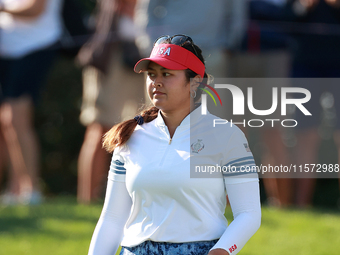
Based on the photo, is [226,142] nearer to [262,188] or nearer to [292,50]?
[292,50]

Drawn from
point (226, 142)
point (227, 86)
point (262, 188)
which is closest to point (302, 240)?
point (227, 86)

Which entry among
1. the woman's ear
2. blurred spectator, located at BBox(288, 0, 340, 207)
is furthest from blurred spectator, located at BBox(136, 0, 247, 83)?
the woman's ear

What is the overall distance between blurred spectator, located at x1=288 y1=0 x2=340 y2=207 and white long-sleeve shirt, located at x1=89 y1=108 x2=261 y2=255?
3393 mm

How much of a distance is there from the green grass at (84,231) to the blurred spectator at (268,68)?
0.70 metres

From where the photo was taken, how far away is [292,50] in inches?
237

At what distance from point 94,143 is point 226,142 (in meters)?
3.31

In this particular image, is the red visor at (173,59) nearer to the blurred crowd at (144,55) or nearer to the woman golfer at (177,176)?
the woman golfer at (177,176)

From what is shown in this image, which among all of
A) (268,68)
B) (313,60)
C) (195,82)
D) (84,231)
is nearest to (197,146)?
(195,82)

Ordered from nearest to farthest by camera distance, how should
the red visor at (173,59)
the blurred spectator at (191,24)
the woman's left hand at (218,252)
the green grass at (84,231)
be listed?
the woman's left hand at (218,252) < the red visor at (173,59) < the green grass at (84,231) < the blurred spectator at (191,24)

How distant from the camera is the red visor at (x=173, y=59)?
109 inches

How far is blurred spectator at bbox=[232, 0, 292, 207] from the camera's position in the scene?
583cm

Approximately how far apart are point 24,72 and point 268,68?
250 cm

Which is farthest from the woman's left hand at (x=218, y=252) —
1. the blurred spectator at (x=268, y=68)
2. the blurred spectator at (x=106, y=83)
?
the blurred spectator at (x=268, y=68)

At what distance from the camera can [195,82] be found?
294 cm
